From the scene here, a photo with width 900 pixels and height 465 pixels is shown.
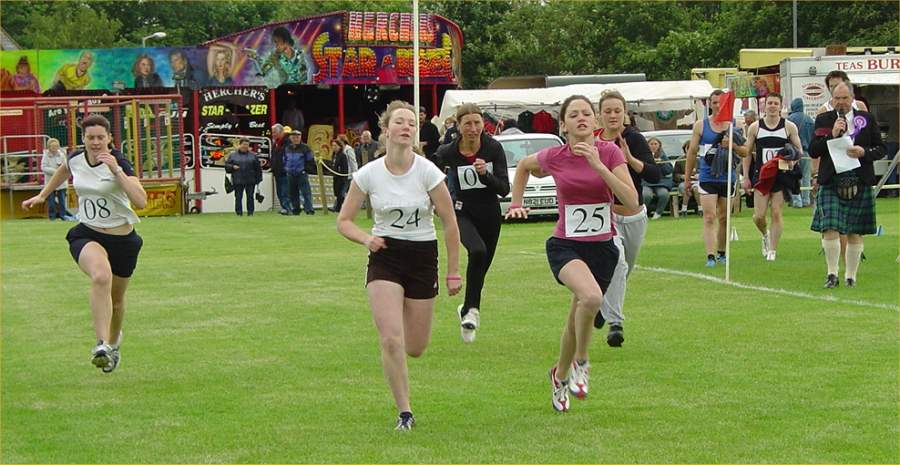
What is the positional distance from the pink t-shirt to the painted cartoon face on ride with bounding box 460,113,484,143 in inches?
124

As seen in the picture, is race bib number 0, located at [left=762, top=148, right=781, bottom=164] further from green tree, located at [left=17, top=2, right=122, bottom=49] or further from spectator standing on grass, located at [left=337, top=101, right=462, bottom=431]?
green tree, located at [left=17, top=2, right=122, bottom=49]

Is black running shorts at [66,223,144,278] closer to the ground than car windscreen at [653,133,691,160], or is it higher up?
closer to the ground

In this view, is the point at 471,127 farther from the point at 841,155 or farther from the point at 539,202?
the point at 539,202

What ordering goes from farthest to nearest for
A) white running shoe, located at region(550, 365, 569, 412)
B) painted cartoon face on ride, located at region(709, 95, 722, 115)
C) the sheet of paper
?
painted cartoon face on ride, located at region(709, 95, 722, 115), the sheet of paper, white running shoe, located at region(550, 365, 569, 412)

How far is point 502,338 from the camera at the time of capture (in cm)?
1288

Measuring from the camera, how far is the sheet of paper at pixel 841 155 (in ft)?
50.2

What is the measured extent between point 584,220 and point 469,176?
331cm

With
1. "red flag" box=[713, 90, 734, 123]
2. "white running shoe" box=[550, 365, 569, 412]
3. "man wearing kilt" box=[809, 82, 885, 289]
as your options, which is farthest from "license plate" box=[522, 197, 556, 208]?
"white running shoe" box=[550, 365, 569, 412]

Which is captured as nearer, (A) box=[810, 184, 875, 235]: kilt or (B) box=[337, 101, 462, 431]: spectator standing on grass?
(B) box=[337, 101, 462, 431]: spectator standing on grass

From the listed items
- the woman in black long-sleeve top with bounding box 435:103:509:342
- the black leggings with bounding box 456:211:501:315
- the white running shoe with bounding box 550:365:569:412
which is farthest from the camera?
the black leggings with bounding box 456:211:501:315

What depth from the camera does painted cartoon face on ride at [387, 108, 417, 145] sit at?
895 centimetres

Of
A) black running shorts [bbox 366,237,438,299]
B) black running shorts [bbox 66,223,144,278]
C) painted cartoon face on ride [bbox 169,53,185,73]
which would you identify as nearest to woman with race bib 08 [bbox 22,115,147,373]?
black running shorts [bbox 66,223,144,278]

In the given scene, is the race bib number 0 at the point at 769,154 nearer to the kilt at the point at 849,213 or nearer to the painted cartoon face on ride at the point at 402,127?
the kilt at the point at 849,213

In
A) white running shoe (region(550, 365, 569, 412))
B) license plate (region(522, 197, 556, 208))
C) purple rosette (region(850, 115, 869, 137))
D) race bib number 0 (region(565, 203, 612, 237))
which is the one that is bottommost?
white running shoe (region(550, 365, 569, 412))
